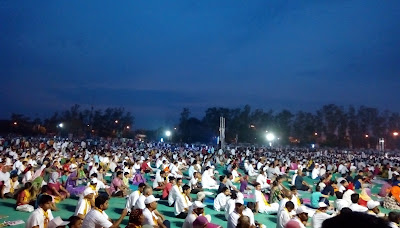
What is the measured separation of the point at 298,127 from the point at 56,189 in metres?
60.3

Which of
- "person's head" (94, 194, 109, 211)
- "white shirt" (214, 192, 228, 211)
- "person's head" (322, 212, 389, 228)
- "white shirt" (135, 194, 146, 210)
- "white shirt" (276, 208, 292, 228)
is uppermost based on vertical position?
"person's head" (322, 212, 389, 228)

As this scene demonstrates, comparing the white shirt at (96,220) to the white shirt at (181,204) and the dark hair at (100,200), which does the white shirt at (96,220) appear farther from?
the white shirt at (181,204)

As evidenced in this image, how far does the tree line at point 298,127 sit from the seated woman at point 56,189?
158 ft

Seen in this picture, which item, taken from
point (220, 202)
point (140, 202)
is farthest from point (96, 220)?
point (220, 202)

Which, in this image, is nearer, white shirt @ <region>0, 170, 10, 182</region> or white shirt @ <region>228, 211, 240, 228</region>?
white shirt @ <region>228, 211, 240, 228</region>

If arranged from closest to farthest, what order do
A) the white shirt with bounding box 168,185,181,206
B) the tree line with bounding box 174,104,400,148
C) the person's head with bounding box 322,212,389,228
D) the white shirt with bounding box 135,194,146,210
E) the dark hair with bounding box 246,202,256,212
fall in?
1. the person's head with bounding box 322,212,389,228
2. the white shirt with bounding box 135,194,146,210
3. the dark hair with bounding box 246,202,256,212
4. the white shirt with bounding box 168,185,181,206
5. the tree line with bounding box 174,104,400,148

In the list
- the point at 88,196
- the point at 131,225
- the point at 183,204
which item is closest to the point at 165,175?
the point at 183,204

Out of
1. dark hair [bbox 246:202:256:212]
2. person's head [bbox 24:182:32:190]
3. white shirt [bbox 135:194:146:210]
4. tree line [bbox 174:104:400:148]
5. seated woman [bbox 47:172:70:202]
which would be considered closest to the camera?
white shirt [bbox 135:194:146:210]

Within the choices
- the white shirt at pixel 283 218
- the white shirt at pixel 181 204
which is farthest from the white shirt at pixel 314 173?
the white shirt at pixel 283 218

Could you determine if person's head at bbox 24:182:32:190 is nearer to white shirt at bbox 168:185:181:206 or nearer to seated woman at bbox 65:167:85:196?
seated woman at bbox 65:167:85:196

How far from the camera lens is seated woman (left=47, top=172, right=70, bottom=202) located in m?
9.46

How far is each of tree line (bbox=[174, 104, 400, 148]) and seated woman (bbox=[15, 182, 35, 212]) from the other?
49422mm

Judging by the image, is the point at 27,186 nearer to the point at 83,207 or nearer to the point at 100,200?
the point at 83,207

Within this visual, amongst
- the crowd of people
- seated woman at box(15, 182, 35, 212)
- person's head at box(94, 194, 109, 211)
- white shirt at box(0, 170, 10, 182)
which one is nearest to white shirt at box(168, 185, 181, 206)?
the crowd of people
